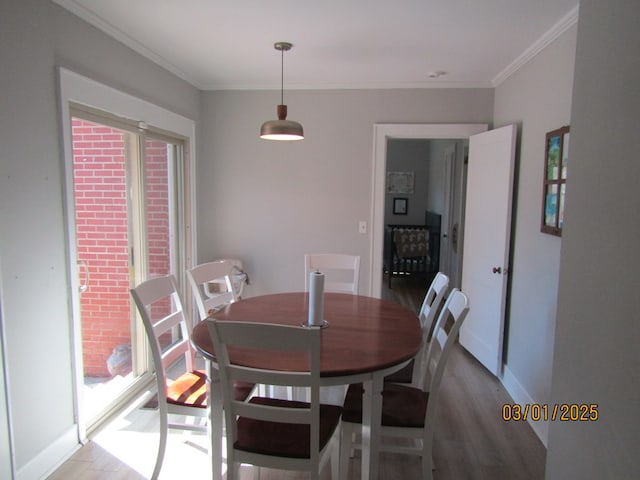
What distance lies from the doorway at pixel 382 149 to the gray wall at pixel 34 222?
92.4 inches

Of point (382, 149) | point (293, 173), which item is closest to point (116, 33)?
point (293, 173)

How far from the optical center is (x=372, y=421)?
5.34 feet

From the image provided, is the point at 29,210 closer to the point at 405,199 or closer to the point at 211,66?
the point at 211,66

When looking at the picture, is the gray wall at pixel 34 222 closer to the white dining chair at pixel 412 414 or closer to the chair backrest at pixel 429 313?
the white dining chair at pixel 412 414

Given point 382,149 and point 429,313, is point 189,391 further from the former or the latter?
point 382,149

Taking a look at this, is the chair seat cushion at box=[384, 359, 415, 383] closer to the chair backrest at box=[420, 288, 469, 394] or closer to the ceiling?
the chair backrest at box=[420, 288, 469, 394]

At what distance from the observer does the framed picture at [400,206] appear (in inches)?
302

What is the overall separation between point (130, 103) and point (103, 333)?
4.98ft

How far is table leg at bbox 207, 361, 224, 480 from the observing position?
1580 millimetres

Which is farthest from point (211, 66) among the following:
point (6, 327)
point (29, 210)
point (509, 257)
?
point (509, 257)

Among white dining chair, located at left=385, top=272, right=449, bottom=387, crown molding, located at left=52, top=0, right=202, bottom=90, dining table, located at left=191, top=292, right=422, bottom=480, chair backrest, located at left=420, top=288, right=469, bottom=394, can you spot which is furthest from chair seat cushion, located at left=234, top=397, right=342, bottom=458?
crown molding, located at left=52, top=0, right=202, bottom=90

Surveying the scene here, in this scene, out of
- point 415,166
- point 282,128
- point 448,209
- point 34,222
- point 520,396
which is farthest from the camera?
point 415,166

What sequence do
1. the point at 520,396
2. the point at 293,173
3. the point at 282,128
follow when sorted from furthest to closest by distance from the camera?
the point at 293,173 → the point at 520,396 → the point at 282,128

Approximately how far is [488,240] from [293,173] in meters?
1.81
